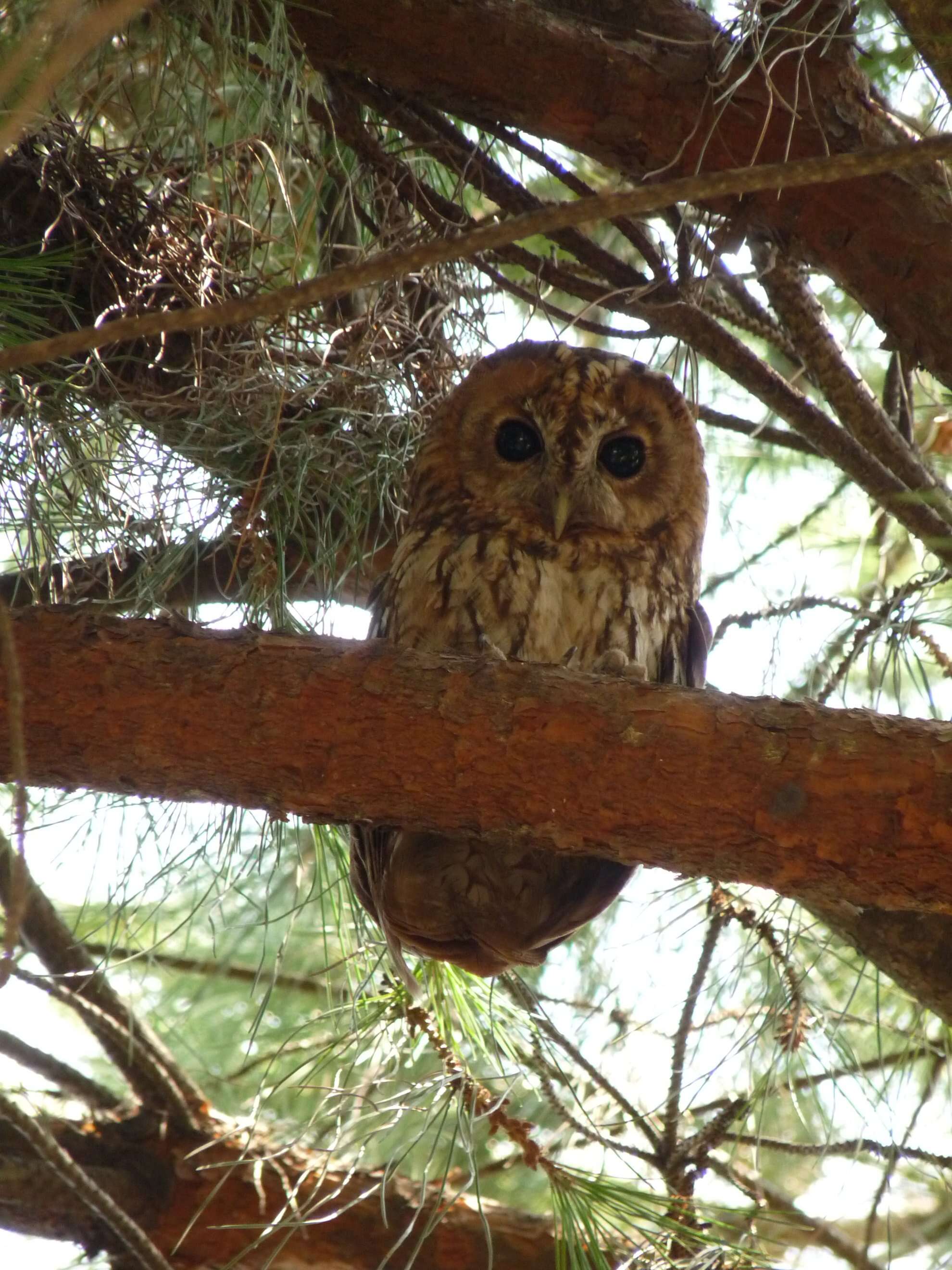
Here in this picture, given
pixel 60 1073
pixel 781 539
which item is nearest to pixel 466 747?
pixel 60 1073

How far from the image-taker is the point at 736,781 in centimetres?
151

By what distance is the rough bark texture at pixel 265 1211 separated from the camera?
2332 mm

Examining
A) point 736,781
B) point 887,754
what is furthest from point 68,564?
point 887,754

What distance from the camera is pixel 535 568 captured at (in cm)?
226

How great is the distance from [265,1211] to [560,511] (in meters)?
1.46

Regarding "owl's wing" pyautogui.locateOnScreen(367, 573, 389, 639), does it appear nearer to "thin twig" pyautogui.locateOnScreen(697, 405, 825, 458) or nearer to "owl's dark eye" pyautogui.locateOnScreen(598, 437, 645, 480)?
"owl's dark eye" pyautogui.locateOnScreen(598, 437, 645, 480)

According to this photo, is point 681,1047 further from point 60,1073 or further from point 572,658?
point 60,1073

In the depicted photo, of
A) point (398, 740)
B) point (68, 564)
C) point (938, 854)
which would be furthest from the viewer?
point (68, 564)

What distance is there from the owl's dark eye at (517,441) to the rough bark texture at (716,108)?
0.57m

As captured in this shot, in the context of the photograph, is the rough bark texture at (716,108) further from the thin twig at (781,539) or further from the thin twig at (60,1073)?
the thin twig at (60,1073)

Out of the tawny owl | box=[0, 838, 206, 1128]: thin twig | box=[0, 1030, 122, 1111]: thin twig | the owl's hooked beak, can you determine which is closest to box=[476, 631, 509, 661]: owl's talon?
the tawny owl

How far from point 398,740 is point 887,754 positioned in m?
0.60

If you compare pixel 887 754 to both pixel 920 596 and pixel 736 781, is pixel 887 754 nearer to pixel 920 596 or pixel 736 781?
pixel 736 781

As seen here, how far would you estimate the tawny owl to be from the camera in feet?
6.78
